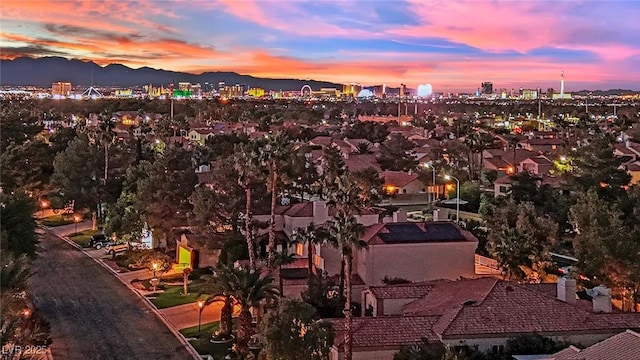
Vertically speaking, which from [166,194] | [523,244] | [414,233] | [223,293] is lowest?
[223,293]

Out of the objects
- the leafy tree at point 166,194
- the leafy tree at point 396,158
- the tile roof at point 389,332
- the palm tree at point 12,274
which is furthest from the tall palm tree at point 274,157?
the leafy tree at point 396,158

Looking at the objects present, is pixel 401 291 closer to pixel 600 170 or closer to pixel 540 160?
pixel 600 170

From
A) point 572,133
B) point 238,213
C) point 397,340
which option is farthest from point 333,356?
point 572,133

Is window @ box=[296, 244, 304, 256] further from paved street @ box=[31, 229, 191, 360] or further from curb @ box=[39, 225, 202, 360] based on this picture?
paved street @ box=[31, 229, 191, 360]

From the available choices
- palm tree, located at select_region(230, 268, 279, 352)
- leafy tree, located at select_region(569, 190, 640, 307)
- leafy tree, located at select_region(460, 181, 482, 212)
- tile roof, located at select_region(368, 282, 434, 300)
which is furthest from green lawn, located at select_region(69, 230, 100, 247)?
leafy tree, located at select_region(569, 190, 640, 307)

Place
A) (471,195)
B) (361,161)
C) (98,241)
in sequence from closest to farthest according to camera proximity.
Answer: (98,241), (471,195), (361,161)

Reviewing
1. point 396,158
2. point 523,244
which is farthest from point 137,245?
point 396,158
